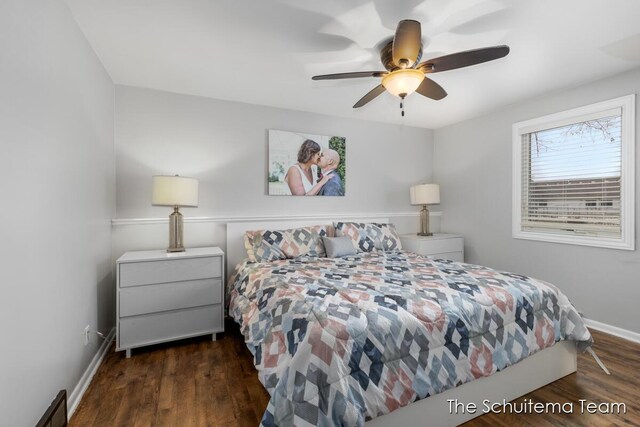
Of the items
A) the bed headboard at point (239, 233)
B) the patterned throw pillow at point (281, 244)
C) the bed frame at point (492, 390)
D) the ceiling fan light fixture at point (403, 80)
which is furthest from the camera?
the bed headboard at point (239, 233)

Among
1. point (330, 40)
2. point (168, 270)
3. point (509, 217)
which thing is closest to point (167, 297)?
point (168, 270)

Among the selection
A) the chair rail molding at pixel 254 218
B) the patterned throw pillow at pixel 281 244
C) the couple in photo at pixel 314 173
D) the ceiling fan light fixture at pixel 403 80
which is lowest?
the patterned throw pillow at pixel 281 244

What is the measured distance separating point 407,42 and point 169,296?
245cm

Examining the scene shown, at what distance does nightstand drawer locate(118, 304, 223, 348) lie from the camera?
2312 mm

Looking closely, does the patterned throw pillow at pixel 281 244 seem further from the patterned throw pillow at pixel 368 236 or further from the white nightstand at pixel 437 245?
the white nightstand at pixel 437 245

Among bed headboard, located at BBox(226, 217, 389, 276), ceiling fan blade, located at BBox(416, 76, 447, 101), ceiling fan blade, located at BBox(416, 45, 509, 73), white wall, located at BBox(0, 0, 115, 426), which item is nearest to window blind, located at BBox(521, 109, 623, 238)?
ceiling fan blade, located at BBox(416, 76, 447, 101)

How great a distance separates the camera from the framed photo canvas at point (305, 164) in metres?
3.40

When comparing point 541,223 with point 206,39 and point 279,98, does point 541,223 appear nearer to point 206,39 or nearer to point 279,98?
point 279,98

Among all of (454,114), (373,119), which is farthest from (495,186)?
(373,119)

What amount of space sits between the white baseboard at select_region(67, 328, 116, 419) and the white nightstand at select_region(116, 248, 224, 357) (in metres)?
0.15

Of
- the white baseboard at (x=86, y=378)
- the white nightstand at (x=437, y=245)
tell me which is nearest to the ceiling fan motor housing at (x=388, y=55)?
the white nightstand at (x=437, y=245)

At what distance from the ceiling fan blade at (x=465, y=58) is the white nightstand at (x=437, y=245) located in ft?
7.38

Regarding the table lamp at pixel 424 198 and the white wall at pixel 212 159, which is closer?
the white wall at pixel 212 159

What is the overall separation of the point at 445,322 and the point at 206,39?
2320mm
